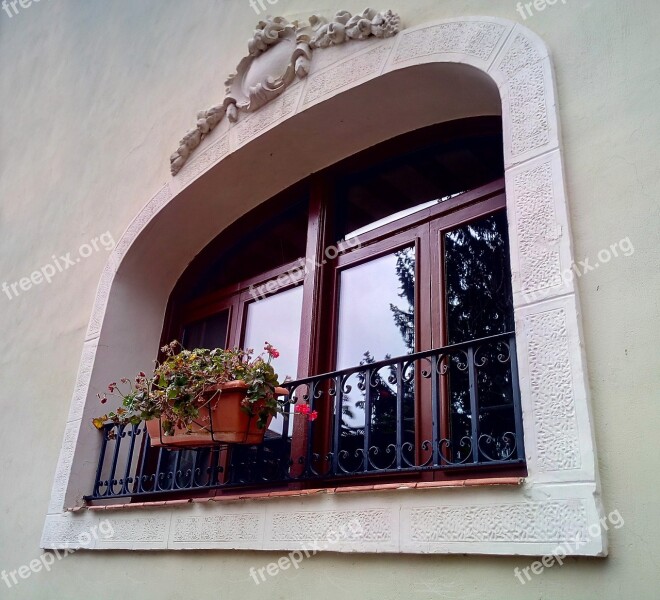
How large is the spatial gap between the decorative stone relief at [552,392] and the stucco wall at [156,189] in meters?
0.09

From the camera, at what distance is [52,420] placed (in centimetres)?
449

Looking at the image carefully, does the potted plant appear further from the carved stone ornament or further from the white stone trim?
the carved stone ornament

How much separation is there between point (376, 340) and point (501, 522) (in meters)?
1.44

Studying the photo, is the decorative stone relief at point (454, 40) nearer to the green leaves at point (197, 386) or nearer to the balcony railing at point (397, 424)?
the balcony railing at point (397, 424)

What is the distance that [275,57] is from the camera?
13.6 feet

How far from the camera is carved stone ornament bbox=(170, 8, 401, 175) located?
3738mm

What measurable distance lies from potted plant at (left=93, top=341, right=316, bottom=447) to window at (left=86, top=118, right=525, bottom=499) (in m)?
0.23

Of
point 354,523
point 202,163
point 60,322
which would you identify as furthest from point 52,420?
point 354,523

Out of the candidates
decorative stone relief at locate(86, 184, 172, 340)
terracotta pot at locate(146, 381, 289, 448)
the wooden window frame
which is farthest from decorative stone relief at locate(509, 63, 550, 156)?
decorative stone relief at locate(86, 184, 172, 340)

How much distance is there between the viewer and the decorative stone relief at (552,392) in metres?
2.20

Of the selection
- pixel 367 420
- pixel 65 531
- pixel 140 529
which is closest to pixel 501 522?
pixel 367 420

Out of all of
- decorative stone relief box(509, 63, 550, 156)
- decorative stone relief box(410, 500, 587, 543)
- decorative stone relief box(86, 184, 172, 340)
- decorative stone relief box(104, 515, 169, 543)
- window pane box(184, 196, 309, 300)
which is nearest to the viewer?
decorative stone relief box(410, 500, 587, 543)

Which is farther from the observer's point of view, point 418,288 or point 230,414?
point 418,288

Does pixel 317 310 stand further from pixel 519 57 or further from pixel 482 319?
pixel 519 57
